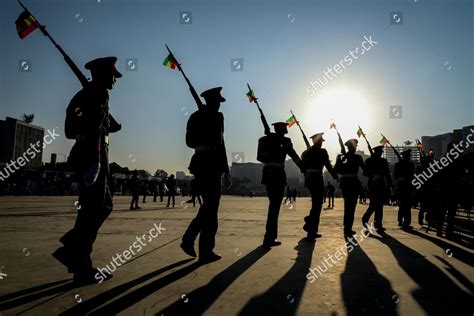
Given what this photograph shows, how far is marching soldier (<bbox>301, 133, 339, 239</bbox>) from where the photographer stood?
656cm

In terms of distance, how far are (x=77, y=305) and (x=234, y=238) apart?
3.83m

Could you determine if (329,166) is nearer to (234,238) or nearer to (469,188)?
(234,238)

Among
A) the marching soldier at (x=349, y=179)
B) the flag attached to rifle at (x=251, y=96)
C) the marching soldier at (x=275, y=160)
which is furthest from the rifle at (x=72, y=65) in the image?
the marching soldier at (x=349, y=179)

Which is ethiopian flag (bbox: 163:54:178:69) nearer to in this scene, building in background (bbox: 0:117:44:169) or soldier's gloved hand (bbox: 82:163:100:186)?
soldier's gloved hand (bbox: 82:163:100:186)

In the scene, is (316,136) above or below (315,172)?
above

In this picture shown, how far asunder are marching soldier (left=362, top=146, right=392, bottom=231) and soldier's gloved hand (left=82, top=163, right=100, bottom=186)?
262 inches

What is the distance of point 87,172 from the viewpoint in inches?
129

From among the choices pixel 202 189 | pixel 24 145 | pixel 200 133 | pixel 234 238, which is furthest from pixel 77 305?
pixel 24 145

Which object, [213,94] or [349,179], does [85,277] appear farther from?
[349,179]

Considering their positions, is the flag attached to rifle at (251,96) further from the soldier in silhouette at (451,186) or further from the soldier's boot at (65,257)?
the soldier's boot at (65,257)

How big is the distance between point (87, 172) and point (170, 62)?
335 cm

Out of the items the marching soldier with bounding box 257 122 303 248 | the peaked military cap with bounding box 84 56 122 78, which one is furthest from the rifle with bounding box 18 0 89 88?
the marching soldier with bounding box 257 122 303 248

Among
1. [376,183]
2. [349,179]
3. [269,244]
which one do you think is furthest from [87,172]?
[376,183]

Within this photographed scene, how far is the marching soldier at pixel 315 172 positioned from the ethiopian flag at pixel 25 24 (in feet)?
16.4
